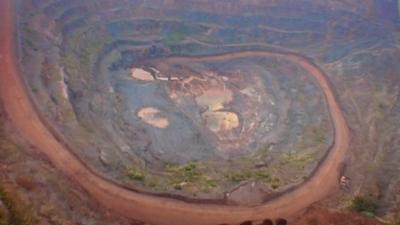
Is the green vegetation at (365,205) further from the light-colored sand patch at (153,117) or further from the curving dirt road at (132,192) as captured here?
the light-colored sand patch at (153,117)

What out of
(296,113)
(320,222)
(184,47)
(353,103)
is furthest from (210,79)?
(320,222)

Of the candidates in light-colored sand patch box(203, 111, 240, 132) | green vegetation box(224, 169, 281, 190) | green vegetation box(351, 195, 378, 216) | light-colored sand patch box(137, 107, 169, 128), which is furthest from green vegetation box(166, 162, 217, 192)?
green vegetation box(351, 195, 378, 216)

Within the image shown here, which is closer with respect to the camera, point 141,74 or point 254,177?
point 254,177

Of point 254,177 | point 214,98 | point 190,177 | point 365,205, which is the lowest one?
point 190,177

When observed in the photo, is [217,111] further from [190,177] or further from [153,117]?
[190,177]

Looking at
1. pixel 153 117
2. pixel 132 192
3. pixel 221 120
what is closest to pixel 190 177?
pixel 132 192

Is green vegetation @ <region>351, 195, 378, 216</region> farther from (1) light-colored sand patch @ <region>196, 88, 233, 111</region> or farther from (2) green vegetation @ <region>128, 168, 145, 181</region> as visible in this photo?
(1) light-colored sand patch @ <region>196, 88, 233, 111</region>

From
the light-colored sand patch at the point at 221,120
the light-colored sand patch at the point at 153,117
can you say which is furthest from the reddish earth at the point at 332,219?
the light-colored sand patch at the point at 153,117

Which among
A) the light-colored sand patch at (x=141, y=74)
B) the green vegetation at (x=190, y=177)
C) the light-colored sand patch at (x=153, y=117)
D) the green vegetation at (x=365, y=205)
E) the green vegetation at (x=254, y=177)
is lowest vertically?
the green vegetation at (x=190, y=177)
